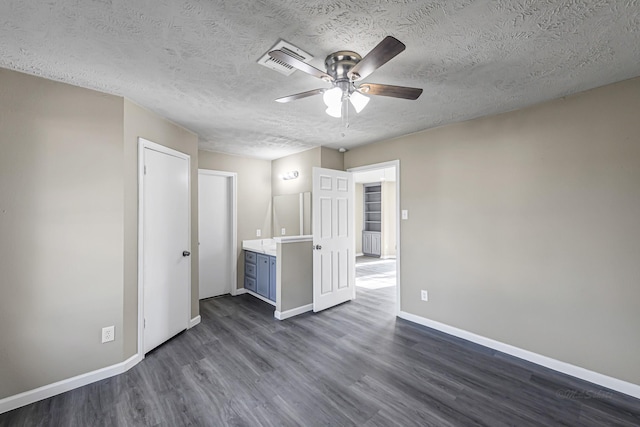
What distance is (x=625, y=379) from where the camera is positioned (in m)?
2.07

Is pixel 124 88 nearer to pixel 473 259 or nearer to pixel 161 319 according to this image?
pixel 161 319

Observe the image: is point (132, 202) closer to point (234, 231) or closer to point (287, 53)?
point (287, 53)

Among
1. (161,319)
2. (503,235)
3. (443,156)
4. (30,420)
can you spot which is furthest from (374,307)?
(30,420)

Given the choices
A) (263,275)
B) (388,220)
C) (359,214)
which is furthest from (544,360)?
(359,214)

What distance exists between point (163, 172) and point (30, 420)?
2.11 m

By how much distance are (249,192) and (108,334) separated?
282 cm

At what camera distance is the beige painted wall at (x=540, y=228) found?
6.91 feet

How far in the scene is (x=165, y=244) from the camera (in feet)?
9.28

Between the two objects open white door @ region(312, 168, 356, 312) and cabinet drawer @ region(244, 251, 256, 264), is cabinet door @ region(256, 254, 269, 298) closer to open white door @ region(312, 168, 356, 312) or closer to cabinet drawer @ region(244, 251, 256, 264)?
cabinet drawer @ region(244, 251, 256, 264)

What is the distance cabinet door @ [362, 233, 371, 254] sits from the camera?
8.57m

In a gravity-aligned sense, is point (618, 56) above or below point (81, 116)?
above

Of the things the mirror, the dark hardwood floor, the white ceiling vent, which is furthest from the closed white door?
the white ceiling vent

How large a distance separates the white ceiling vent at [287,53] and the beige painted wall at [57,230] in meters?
1.50

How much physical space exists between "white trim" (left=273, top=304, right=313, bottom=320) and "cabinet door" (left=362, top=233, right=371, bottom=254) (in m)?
5.08
